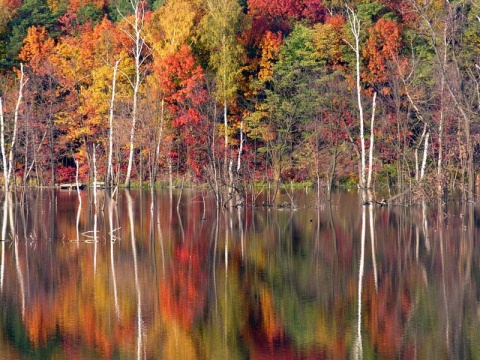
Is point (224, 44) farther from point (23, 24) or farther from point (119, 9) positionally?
point (23, 24)

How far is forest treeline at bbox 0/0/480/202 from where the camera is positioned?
151ft

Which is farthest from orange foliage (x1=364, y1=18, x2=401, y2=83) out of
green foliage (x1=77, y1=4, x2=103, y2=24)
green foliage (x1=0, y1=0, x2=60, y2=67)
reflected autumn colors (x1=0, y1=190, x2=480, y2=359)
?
green foliage (x1=0, y1=0, x2=60, y2=67)

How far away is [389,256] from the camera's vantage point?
72.0ft

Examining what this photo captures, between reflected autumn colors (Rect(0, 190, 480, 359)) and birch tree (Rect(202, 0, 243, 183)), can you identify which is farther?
birch tree (Rect(202, 0, 243, 183))

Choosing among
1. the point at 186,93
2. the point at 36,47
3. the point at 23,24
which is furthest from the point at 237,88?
the point at 23,24

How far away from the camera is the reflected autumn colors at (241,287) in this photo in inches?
538

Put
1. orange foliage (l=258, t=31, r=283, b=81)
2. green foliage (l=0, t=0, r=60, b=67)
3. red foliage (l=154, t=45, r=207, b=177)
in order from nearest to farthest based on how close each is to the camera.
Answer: red foliage (l=154, t=45, r=207, b=177) → orange foliage (l=258, t=31, r=283, b=81) → green foliage (l=0, t=0, r=60, b=67)

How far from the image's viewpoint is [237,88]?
50281 mm

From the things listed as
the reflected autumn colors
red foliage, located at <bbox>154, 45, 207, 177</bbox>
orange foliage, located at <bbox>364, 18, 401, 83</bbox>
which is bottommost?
the reflected autumn colors

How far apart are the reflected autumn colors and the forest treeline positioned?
15.9m

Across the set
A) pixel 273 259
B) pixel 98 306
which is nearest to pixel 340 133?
pixel 273 259

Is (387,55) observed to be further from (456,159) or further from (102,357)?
(102,357)

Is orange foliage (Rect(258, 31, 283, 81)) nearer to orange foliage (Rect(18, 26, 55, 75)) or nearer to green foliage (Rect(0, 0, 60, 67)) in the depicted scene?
orange foliage (Rect(18, 26, 55, 75))

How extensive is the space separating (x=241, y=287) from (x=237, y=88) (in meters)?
32.9
